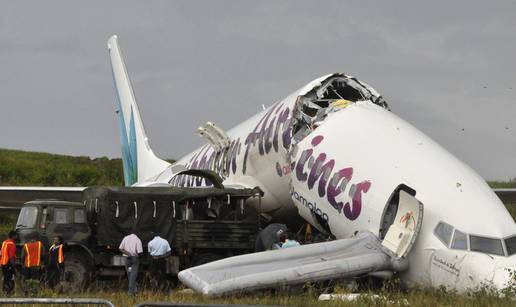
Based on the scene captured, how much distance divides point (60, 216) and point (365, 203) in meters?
7.20

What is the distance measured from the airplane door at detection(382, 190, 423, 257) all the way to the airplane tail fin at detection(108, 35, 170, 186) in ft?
68.0

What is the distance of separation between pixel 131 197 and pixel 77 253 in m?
2.11

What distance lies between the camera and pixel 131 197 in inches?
853

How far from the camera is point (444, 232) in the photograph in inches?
647

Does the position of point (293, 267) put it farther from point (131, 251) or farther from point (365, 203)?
point (131, 251)

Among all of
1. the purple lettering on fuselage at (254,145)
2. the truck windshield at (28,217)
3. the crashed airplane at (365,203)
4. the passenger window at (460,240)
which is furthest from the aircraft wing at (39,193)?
the passenger window at (460,240)

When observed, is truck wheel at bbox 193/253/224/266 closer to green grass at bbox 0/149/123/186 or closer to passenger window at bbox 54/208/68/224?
passenger window at bbox 54/208/68/224

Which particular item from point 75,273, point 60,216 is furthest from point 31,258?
point 60,216

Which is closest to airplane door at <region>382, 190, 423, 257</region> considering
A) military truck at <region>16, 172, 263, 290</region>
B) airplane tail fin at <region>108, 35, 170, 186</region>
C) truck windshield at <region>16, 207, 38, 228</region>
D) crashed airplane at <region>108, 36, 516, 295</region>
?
crashed airplane at <region>108, 36, 516, 295</region>

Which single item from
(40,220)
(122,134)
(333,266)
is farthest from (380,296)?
(122,134)

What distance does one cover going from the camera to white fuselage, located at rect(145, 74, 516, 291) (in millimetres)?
16156

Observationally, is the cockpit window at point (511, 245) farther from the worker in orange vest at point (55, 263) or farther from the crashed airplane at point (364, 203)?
the worker in orange vest at point (55, 263)

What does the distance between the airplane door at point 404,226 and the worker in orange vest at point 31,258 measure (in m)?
7.20

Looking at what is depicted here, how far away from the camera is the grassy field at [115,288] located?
14.4 meters
